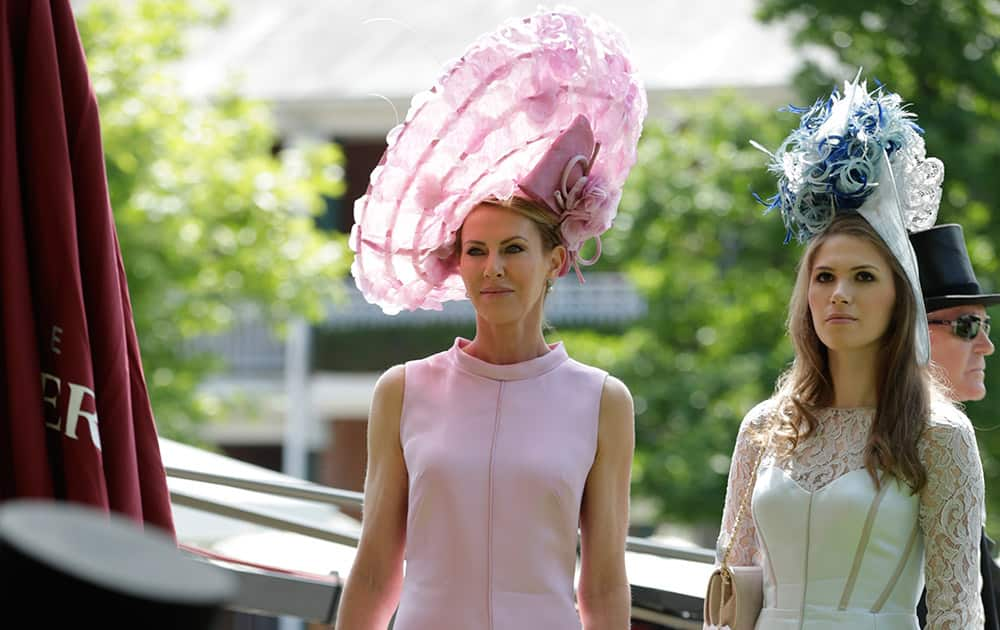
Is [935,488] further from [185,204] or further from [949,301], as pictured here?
[185,204]

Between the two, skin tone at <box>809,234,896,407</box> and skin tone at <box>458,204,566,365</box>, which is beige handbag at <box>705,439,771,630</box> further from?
skin tone at <box>458,204,566,365</box>

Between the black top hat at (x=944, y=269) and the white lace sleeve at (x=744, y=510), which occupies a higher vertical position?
the black top hat at (x=944, y=269)

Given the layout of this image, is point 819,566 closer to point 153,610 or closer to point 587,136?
point 587,136

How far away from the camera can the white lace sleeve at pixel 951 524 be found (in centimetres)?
303

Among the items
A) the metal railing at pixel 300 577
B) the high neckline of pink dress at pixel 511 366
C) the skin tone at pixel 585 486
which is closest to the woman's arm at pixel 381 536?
the skin tone at pixel 585 486

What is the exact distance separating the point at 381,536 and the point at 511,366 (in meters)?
0.40

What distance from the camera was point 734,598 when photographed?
3168 mm

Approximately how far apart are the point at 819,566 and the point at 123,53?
10.4 meters

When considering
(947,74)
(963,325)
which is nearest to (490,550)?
(963,325)

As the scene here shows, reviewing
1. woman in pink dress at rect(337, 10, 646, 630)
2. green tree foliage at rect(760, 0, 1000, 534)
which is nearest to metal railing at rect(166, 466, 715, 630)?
woman in pink dress at rect(337, 10, 646, 630)

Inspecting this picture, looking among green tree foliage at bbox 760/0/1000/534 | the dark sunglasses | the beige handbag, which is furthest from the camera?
green tree foliage at bbox 760/0/1000/534

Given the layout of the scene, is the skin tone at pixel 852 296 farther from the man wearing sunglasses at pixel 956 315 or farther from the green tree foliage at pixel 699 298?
the green tree foliage at pixel 699 298

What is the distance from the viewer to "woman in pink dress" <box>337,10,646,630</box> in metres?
2.96

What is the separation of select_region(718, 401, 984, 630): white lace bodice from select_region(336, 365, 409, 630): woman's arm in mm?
692
